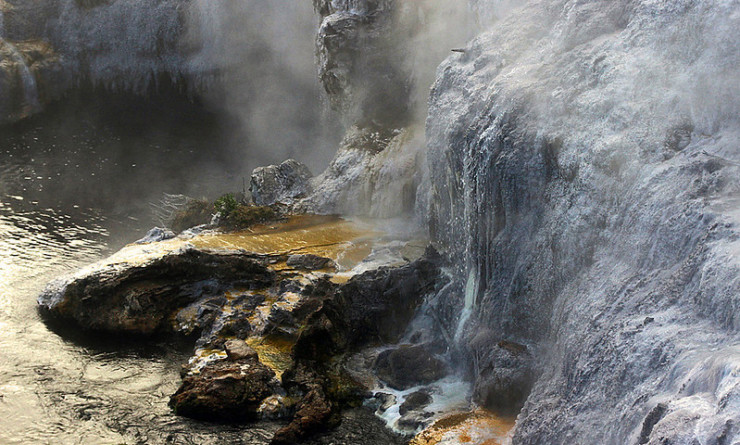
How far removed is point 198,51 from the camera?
5284 cm

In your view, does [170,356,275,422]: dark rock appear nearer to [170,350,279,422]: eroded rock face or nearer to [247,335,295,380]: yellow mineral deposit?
[170,350,279,422]: eroded rock face

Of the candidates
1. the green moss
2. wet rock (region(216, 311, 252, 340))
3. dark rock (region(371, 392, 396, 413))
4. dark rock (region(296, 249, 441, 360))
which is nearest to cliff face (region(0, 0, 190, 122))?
the green moss

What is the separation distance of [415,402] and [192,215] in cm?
Result: 1706

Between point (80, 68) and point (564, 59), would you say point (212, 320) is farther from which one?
point (80, 68)

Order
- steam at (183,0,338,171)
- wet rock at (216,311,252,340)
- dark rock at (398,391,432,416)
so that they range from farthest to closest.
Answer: steam at (183,0,338,171) < wet rock at (216,311,252,340) < dark rock at (398,391,432,416)

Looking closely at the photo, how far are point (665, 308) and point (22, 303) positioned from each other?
848 inches

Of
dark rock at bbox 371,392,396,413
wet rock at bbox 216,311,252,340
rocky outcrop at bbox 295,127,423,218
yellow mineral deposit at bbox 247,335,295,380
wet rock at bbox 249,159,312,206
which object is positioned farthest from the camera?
wet rock at bbox 249,159,312,206

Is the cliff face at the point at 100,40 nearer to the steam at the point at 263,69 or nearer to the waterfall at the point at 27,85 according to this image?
the waterfall at the point at 27,85

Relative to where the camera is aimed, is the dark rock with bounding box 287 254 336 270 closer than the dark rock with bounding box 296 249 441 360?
No

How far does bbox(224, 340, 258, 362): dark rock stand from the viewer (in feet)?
69.7

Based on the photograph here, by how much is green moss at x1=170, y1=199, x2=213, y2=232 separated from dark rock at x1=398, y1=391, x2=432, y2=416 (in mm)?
16075

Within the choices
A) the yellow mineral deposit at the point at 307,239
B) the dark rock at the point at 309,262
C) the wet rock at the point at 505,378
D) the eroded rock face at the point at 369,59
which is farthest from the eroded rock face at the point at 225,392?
the eroded rock face at the point at 369,59

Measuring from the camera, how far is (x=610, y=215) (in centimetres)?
1608

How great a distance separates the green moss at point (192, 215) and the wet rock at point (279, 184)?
2538 mm
